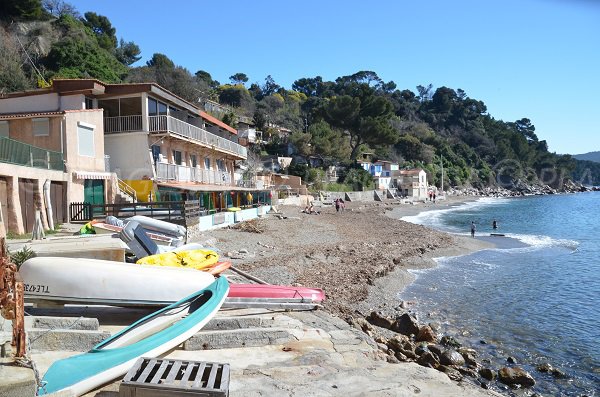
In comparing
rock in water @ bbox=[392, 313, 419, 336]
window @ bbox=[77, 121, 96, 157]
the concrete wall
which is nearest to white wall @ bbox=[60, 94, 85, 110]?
the concrete wall

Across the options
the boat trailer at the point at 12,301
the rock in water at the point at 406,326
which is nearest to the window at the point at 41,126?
the rock in water at the point at 406,326

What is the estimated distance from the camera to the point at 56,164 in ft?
65.5

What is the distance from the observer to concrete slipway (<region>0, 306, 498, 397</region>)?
5.96 m

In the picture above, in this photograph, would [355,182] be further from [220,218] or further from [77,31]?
[220,218]

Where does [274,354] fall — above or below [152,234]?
below

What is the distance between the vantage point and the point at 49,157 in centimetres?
1950

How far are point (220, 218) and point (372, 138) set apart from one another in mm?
56790

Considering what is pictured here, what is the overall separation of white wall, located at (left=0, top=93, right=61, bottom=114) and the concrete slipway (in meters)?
18.8

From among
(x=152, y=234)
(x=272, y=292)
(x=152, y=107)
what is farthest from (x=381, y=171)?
(x=272, y=292)

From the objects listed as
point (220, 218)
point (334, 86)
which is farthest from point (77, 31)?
point (334, 86)

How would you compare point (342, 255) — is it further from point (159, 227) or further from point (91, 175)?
point (91, 175)

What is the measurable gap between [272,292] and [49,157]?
47.2 feet

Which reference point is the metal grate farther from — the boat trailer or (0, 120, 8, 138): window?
(0, 120, 8, 138): window

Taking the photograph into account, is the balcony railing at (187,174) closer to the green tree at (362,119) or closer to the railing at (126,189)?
the railing at (126,189)
